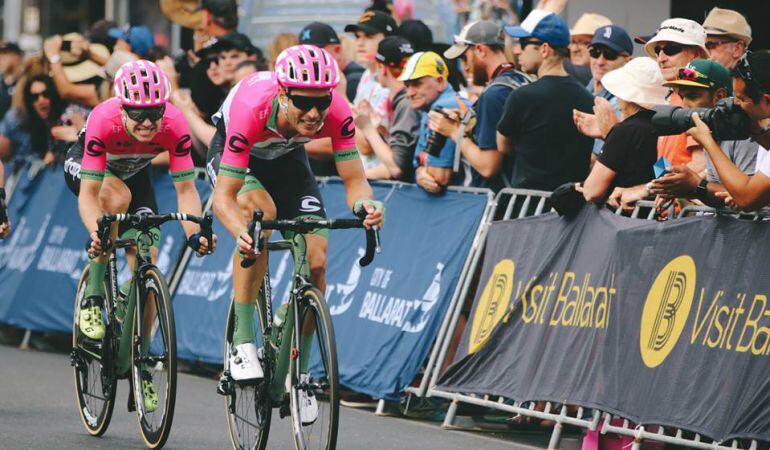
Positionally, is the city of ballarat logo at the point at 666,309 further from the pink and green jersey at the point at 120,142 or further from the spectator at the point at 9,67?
the spectator at the point at 9,67

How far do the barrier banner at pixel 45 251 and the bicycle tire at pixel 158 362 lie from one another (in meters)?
4.83

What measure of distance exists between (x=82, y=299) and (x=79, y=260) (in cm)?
477

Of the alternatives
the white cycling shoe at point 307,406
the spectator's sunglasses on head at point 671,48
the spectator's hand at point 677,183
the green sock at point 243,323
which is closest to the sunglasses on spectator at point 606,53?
the spectator's sunglasses on head at point 671,48

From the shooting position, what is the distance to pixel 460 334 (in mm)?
10477

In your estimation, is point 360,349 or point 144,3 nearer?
point 360,349

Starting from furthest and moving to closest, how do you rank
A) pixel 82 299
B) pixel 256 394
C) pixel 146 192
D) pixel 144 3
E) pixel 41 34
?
pixel 41 34
pixel 144 3
pixel 146 192
pixel 82 299
pixel 256 394

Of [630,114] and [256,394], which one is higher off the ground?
[630,114]

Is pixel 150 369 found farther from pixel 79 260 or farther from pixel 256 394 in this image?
pixel 79 260

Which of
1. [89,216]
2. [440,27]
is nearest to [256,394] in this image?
[89,216]

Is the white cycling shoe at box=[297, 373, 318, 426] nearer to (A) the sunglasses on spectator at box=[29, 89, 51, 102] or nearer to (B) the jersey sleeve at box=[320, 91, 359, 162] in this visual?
(B) the jersey sleeve at box=[320, 91, 359, 162]

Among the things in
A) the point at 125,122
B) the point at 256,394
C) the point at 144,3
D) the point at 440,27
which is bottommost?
the point at 256,394

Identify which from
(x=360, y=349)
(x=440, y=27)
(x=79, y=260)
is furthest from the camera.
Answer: (x=440, y=27)

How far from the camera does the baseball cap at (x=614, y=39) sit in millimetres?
10633

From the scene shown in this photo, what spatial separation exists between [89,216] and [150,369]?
1.07 meters
